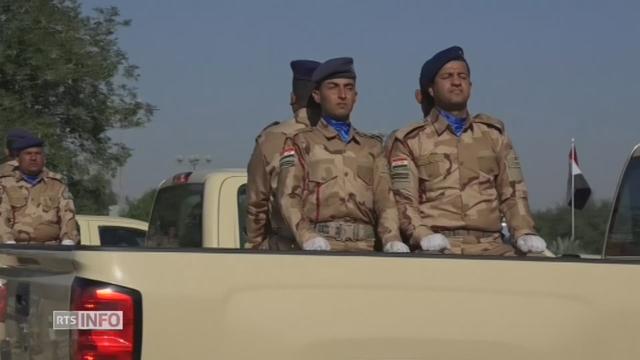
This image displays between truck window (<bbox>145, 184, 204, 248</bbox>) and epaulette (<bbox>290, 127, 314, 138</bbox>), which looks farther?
truck window (<bbox>145, 184, 204, 248</bbox>)

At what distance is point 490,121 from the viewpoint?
4.86m

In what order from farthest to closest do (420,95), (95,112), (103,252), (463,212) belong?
1. (95,112)
2. (420,95)
3. (463,212)
4. (103,252)

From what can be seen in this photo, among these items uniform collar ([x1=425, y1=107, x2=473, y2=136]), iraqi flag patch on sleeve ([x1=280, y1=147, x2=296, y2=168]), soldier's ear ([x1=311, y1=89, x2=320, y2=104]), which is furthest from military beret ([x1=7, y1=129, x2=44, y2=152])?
uniform collar ([x1=425, y1=107, x2=473, y2=136])

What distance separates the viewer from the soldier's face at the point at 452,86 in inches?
188

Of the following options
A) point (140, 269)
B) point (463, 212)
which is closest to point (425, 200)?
point (463, 212)

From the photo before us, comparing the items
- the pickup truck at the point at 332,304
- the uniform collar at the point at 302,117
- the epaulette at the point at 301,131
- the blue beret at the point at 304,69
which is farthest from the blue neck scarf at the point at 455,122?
the pickup truck at the point at 332,304

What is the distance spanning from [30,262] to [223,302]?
0.81m

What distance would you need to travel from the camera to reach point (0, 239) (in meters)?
7.21

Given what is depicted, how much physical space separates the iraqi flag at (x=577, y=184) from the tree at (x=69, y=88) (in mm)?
12293

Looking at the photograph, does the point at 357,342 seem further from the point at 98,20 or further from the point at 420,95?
the point at 98,20

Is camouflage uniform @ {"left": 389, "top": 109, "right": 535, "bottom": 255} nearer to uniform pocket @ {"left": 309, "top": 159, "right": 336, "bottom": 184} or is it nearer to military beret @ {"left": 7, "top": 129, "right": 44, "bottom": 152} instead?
uniform pocket @ {"left": 309, "top": 159, "right": 336, "bottom": 184}

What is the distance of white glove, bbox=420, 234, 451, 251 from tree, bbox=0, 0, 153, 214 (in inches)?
620

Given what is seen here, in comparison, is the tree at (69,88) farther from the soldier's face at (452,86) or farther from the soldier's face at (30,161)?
the soldier's face at (452,86)

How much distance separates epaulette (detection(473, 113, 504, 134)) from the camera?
4.85 m
